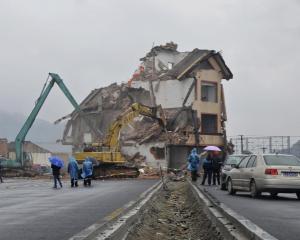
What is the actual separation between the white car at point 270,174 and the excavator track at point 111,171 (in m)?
22.5

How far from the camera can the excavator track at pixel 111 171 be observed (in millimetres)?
42438

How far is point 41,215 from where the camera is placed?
12.5 metres

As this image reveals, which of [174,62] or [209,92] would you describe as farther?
[174,62]

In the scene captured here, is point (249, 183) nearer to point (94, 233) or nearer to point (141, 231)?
point (141, 231)

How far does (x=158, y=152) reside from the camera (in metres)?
61.5

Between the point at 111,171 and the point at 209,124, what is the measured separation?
2545 cm

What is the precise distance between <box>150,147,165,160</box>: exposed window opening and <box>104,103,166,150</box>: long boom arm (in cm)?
1120

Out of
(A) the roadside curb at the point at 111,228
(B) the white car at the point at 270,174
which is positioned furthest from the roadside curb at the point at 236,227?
(B) the white car at the point at 270,174

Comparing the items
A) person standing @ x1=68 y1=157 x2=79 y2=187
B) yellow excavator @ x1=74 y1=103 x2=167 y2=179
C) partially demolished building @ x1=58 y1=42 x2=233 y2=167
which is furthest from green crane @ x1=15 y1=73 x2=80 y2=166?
person standing @ x1=68 y1=157 x2=79 y2=187

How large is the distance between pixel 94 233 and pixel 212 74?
59.4 m

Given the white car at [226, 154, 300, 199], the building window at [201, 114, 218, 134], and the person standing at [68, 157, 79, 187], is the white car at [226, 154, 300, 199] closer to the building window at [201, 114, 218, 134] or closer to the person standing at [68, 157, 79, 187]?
the person standing at [68, 157, 79, 187]

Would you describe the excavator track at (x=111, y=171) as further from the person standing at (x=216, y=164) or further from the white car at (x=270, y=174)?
the white car at (x=270, y=174)

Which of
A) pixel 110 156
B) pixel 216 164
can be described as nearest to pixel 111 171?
pixel 110 156

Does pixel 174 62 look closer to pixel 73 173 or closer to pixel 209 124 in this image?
pixel 209 124
